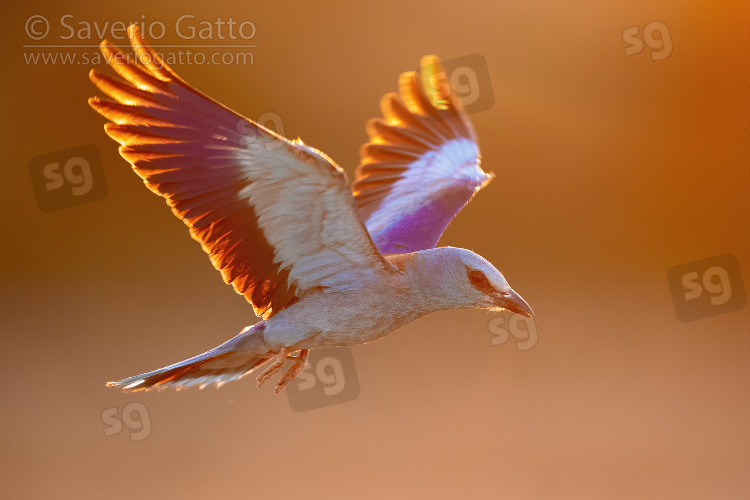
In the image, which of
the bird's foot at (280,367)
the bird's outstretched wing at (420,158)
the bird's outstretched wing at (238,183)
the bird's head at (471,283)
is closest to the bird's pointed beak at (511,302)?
the bird's head at (471,283)

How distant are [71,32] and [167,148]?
238 cm

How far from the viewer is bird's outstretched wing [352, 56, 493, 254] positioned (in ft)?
7.42

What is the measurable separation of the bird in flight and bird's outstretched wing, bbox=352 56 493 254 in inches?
20.3

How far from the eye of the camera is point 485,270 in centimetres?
161

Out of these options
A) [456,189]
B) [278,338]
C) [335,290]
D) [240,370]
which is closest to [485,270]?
[335,290]

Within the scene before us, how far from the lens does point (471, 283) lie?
1.63 meters

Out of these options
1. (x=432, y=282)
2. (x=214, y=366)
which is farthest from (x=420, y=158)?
(x=214, y=366)

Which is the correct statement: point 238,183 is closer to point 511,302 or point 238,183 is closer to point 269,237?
point 269,237

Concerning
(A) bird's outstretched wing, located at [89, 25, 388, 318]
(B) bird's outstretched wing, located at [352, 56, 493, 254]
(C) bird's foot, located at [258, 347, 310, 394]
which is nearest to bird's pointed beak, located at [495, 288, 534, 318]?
(A) bird's outstretched wing, located at [89, 25, 388, 318]

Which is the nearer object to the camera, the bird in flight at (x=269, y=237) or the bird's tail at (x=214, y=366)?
the bird in flight at (x=269, y=237)

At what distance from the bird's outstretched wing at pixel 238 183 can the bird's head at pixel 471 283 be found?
0.12 meters

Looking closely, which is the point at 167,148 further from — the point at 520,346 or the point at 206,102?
the point at 520,346

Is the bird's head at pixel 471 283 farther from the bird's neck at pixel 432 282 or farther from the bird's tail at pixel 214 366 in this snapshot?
the bird's tail at pixel 214 366

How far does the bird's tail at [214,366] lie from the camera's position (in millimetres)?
1678
